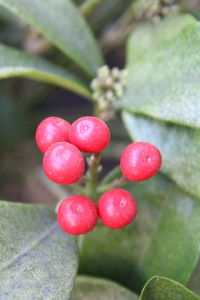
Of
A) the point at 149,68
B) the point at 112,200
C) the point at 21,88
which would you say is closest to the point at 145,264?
the point at 112,200

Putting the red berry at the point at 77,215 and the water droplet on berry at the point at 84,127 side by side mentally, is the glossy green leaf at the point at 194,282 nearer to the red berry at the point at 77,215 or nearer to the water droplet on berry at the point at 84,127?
the red berry at the point at 77,215

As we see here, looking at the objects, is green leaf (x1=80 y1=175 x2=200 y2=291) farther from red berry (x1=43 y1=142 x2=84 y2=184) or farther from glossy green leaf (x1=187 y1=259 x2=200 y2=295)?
red berry (x1=43 y1=142 x2=84 y2=184)

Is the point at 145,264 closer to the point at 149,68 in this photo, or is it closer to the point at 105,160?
the point at 149,68

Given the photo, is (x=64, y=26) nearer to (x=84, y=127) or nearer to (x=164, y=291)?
(x=84, y=127)

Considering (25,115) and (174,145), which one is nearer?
(174,145)

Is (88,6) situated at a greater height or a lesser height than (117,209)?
greater

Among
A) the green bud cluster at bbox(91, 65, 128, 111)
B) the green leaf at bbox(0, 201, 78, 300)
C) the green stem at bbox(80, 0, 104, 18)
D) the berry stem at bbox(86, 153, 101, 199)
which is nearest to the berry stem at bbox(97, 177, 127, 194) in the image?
the berry stem at bbox(86, 153, 101, 199)

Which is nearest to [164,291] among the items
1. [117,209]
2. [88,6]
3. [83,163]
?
[117,209]
